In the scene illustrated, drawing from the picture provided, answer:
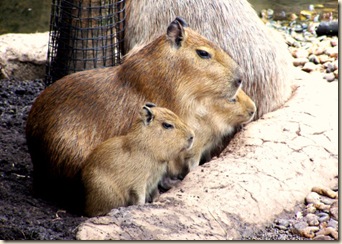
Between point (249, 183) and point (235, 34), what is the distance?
1.78 m

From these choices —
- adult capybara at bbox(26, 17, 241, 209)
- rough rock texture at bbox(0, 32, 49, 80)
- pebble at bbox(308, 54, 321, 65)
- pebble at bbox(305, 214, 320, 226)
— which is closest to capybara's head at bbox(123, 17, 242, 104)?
adult capybara at bbox(26, 17, 241, 209)

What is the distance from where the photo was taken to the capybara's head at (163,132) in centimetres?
504

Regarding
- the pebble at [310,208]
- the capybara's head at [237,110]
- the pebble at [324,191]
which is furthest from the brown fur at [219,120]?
the pebble at [310,208]

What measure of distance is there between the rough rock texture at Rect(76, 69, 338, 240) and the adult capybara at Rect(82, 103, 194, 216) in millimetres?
256

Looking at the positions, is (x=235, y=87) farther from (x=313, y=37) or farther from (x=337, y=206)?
(x=313, y=37)

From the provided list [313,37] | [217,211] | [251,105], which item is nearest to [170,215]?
[217,211]

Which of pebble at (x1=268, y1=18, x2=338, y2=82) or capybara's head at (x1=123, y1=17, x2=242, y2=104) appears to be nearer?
capybara's head at (x1=123, y1=17, x2=242, y2=104)

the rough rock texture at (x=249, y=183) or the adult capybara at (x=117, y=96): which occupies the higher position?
the adult capybara at (x=117, y=96)

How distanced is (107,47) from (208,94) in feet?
4.98

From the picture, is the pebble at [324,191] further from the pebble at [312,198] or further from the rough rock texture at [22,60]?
the rough rock texture at [22,60]

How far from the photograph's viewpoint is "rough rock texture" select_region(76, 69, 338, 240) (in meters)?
4.55

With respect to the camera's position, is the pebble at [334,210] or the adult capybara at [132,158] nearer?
the adult capybara at [132,158]

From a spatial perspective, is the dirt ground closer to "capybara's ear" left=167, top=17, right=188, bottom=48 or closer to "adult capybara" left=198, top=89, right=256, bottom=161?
"adult capybara" left=198, top=89, right=256, bottom=161

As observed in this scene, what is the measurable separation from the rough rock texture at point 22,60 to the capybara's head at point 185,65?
272 cm
